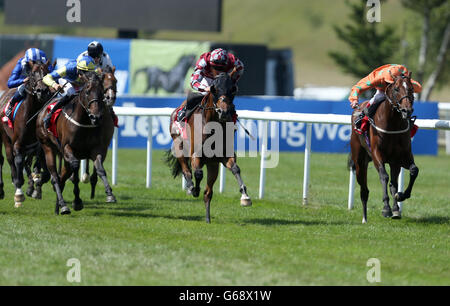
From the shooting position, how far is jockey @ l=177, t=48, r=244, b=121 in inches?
354

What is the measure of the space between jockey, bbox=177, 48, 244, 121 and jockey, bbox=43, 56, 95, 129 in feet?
3.86

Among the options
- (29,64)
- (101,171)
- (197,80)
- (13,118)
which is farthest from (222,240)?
(13,118)

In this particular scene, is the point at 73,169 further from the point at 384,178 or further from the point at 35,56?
the point at 384,178

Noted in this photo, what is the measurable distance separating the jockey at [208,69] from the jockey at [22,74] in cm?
203

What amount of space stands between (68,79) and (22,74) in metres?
0.91

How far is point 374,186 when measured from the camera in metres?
13.7

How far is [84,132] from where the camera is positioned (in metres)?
9.23

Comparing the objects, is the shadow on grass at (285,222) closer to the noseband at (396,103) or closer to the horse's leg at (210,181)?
the horse's leg at (210,181)

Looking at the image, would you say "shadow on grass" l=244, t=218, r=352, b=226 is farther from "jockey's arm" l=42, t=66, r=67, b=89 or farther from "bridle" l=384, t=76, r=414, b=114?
"jockey's arm" l=42, t=66, r=67, b=89

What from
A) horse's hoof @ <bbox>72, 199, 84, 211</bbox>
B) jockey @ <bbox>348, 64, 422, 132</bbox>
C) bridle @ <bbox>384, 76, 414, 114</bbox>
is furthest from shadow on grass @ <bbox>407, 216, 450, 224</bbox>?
horse's hoof @ <bbox>72, 199, 84, 211</bbox>

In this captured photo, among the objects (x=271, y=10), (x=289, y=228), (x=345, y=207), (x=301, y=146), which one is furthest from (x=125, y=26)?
(x=271, y=10)

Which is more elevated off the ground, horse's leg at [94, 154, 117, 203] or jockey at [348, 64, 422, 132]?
jockey at [348, 64, 422, 132]

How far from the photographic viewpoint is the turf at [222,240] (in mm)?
6059
